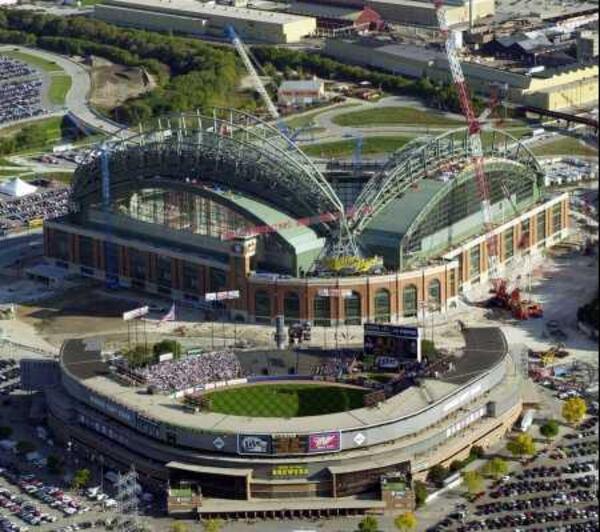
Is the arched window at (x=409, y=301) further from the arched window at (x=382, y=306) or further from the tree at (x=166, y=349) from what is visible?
the tree at (x=166, y=349)

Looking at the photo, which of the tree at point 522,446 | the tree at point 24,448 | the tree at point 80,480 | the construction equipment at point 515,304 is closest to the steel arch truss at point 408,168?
the construction equipment at point 515,304

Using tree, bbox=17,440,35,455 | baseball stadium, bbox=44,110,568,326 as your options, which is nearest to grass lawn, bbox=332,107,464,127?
baseball stadium, bbox=44,110,568,326

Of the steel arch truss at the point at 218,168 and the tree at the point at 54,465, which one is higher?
the steel arch truss at the point at 218,168

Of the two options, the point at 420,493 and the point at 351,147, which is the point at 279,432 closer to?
the point at 420,493

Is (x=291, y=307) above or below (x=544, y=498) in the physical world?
above

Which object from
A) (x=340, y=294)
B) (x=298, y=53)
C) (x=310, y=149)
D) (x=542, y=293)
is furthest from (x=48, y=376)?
(x=298, y=53)

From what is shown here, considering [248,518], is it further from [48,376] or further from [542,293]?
[542,293]

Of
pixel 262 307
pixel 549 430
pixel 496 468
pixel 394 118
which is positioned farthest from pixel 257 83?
pixel 496 468
